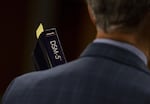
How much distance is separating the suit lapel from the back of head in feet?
0.13

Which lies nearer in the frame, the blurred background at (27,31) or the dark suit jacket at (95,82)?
the dark suit jacket at (95,82)

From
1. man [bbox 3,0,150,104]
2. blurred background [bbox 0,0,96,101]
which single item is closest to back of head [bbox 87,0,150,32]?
man [bbox 3,0,150,104]

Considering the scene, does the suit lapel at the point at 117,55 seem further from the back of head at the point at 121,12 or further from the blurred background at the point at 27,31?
the blurred background at the point at 27,31

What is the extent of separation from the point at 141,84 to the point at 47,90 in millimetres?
199

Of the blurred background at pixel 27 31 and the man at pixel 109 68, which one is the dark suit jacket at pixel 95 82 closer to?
the man at pixel 109 68

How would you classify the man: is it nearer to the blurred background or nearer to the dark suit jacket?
the dark suit jacket

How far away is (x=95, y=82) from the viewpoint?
139 centimetres

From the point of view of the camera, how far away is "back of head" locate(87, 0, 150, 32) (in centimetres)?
139

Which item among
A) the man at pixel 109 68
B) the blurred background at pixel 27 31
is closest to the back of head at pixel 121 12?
the man at pixel 109 68

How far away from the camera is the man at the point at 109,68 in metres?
1.37

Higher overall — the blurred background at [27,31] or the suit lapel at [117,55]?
the suit lapel at [117,55]

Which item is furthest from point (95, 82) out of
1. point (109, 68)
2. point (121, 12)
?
point (121, 12)

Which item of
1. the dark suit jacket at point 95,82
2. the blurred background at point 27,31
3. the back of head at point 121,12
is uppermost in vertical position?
the back of head at point 121,12

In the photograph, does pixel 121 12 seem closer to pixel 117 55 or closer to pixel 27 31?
pixel 117 55
